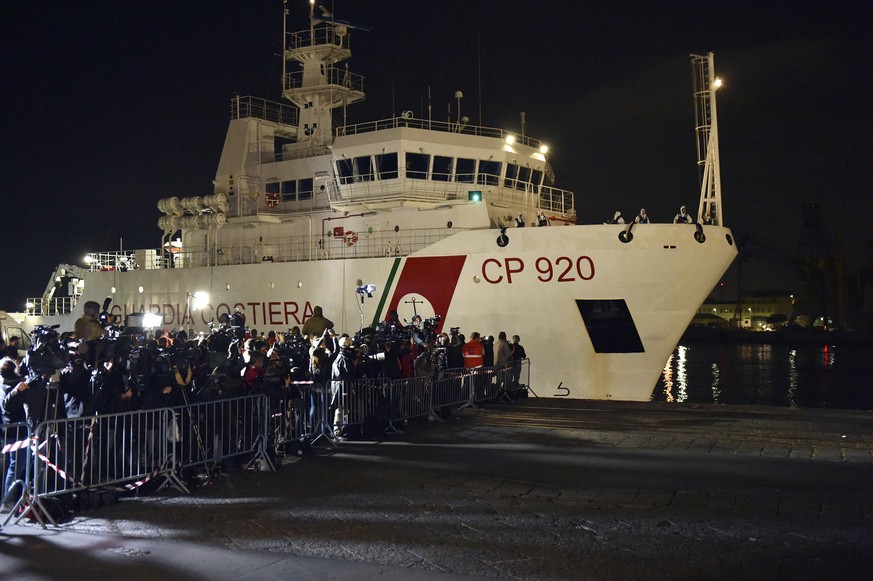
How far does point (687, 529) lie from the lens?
6.48 meters

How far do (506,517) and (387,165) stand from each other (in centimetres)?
1496

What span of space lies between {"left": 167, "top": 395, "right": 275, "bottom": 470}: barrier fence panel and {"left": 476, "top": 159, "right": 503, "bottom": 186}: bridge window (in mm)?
12875

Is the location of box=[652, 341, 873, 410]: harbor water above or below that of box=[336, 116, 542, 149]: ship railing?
below

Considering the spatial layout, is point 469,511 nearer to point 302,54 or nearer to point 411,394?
point 411,394

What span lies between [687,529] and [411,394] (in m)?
6.61

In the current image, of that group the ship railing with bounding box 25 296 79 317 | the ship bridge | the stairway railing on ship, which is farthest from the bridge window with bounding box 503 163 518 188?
the ship railing with bounding box 25 296 79 317

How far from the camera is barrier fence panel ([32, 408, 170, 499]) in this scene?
7.00m

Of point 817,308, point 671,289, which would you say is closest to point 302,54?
point 671,289

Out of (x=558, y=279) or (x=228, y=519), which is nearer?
(x=228, y=519)

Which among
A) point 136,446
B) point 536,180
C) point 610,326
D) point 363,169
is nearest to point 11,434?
point 136,446

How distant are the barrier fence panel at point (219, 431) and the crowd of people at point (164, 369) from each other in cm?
20

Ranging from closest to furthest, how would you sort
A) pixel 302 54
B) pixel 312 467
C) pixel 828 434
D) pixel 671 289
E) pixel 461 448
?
pixel 312 467
pixel 461 448
pixel 828 434
pixel 671 289
pixel 302 54

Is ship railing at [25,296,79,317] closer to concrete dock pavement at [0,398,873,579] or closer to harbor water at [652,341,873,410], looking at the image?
concrete dock pavement at [0,398,873,579]

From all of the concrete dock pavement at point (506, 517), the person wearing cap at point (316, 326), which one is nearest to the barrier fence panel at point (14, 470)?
the concrete dock pavement at point (506, 517)
